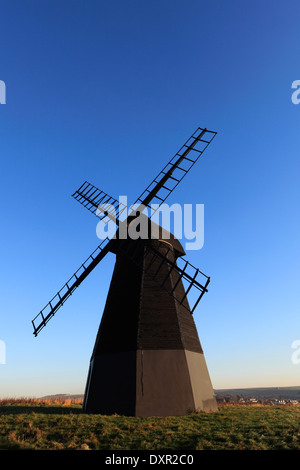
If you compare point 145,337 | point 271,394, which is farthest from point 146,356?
point 271,394

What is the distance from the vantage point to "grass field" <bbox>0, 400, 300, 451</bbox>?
9406 mm

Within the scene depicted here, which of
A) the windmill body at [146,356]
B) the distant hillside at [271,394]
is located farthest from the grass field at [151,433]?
the distant hillside at [271,394]

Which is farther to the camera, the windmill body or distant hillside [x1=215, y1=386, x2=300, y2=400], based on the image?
distant hillside [x1=215, y1=386, x2=300, y2=400]

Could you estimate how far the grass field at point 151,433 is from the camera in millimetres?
9406

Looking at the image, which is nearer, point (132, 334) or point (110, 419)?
point (110, 419)

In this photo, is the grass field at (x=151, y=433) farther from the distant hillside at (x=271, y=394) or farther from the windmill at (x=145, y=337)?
the distant hillside at (x=271, y=394)

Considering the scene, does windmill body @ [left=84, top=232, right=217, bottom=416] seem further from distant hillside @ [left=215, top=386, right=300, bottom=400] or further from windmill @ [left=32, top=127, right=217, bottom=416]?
distant hillside @ [left=215, top=386, right=300, bottom=400]

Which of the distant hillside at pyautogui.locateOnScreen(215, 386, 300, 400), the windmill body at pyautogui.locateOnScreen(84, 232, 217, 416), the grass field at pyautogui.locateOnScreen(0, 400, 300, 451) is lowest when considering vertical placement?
the distant hillside at pyautogui.locateOnScreen(215, 386, 300, 400)

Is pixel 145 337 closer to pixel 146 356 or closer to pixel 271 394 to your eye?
pixel 146 356

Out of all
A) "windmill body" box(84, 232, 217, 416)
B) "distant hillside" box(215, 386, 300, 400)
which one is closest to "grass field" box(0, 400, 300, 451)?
"windmill body" box(84, 232, 217, 416)
